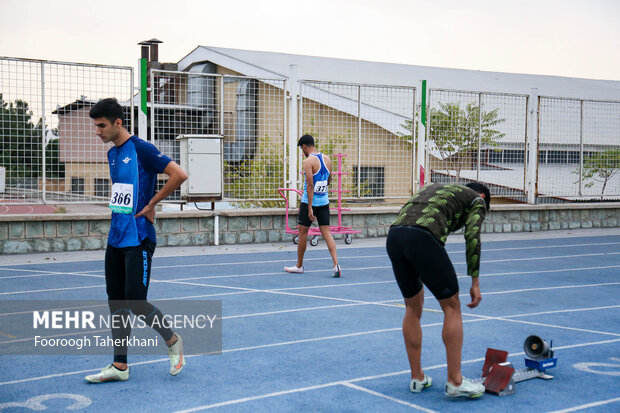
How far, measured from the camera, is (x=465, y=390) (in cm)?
450

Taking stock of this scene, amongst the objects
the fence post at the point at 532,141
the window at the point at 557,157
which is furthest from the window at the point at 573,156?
the fence post at the point at 532,141

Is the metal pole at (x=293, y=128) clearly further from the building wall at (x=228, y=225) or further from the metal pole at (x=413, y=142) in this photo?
the metal pole at (x=413, y=142)

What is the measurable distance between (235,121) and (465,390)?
1007 cm

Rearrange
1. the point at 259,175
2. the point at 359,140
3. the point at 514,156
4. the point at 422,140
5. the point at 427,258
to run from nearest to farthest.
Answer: the point at 427,258
the point at 259,175
the point at 359,140
the point at 422,140
the point at 514,156

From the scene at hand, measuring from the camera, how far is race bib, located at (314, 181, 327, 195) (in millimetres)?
9977

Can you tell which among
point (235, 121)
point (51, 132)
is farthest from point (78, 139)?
point (235, 121)

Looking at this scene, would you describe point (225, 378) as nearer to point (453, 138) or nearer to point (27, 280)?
point (27, 280)

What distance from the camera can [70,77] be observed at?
11461 millimetres

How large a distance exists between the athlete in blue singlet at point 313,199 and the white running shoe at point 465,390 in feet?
17.1

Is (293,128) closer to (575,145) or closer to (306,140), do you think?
(306,140)

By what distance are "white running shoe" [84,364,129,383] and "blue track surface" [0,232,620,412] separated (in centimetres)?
5

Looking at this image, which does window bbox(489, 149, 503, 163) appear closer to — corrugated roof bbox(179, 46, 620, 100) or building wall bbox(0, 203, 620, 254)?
building wall bbox(0, 203, 620, 254)

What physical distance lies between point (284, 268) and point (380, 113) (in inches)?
211

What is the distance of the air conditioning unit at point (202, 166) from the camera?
13.0 metres
